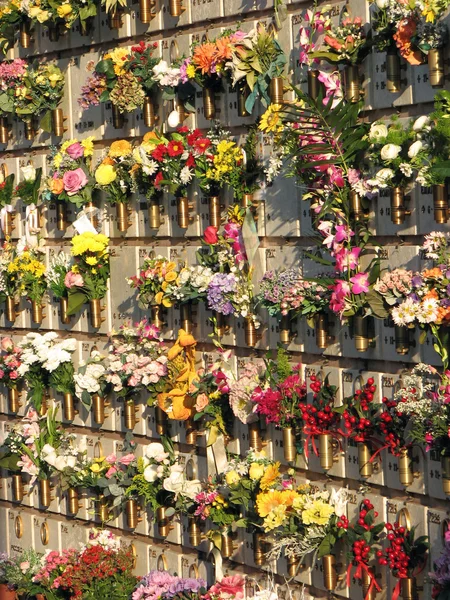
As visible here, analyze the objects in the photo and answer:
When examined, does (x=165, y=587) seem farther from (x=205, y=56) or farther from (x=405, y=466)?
(x=205, y=56)

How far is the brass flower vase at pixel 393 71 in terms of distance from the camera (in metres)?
7.08

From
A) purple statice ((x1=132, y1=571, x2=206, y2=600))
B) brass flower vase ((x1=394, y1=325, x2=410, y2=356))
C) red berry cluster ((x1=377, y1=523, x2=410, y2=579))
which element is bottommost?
purple statice ((x1=132, y1=571, x2=206, y2=600))

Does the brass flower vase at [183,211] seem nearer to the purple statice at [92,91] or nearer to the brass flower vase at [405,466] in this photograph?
the purple statice at [92,91]

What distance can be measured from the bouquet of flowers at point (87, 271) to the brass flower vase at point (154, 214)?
539 mm

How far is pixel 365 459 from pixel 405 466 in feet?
1.00

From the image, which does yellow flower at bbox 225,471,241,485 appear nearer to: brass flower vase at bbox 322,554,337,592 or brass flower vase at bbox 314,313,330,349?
brass flower vase at bbox 322,554,337,592

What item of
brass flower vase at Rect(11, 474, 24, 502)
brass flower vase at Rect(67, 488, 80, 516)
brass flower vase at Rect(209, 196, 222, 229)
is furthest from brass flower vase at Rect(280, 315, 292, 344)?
brass flower vase at Rect(11, 474, 24, 502)

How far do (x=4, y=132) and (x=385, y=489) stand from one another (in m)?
4.73

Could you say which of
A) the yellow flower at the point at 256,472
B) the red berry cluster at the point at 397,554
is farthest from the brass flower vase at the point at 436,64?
the yellow flower at the point at 256,472

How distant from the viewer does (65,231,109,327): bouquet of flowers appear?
917cm

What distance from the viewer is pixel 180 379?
849cm

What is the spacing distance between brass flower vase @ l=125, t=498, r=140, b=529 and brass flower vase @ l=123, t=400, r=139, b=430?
53 centimetres

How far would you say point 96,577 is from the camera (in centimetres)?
885

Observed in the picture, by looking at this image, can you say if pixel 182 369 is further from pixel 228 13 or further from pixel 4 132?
pixel 4 132
